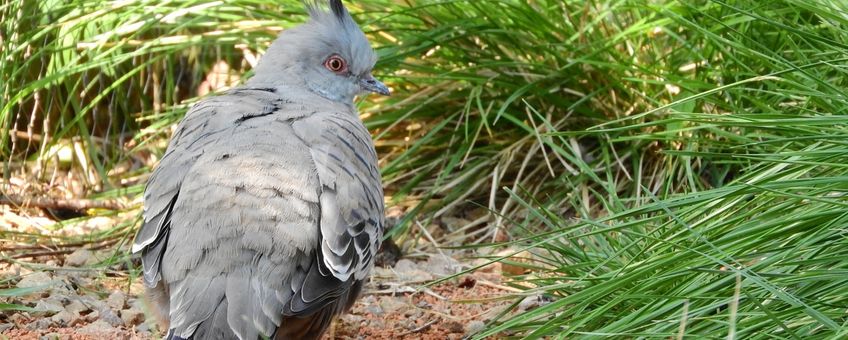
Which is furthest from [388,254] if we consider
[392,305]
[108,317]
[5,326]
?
[5,326]

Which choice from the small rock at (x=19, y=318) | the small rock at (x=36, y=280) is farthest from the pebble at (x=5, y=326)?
the small rock at (x=36, y=280)

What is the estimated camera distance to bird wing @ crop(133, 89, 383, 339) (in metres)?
3.51

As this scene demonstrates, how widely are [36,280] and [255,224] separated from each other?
5.69 feet

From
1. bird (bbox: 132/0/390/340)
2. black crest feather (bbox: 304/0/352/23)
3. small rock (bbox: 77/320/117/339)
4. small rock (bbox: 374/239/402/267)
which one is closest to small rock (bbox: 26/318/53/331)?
small rock (bbox: 77/320/117/339)

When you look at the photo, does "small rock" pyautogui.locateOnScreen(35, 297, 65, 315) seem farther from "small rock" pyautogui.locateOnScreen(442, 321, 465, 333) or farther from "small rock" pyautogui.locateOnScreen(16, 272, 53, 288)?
"small rock" pyautogui.locateOnScreen(442, 321, 465, 333)

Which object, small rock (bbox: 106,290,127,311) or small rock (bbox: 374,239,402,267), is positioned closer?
small rock (bbox: 106,290,127,311)

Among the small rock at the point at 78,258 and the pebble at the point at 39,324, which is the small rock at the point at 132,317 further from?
the small rock at the point at 78,258

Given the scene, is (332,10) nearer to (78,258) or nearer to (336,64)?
(336,64)

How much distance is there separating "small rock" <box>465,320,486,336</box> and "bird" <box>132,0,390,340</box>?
23.1 inches

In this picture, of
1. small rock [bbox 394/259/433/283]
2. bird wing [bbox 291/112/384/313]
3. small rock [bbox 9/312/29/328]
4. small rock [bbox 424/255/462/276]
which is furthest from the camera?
small rock [bbox 424/255/462/276]

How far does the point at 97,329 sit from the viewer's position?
4.41m

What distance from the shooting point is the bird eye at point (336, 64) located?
5.08m

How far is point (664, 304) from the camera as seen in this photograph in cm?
337

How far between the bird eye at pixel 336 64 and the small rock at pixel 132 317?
1.39m
